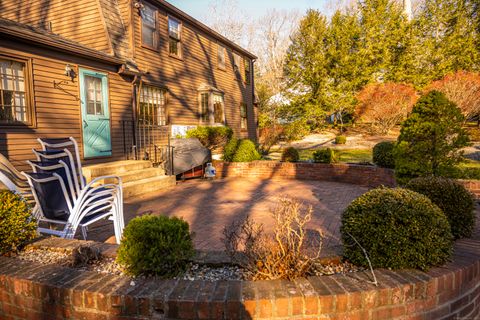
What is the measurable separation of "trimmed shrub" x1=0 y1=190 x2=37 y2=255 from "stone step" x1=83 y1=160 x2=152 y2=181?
4.07 meters

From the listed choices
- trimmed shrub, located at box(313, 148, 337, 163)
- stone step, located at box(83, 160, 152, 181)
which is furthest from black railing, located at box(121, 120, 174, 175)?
trimmed shrub, located at box(313, 148, 337, 163)

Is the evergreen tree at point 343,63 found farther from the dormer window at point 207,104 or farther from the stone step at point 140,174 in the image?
the stone step at point 140,174

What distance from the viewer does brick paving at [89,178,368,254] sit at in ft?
13.9

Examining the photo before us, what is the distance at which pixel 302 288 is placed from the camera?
73.7 inches

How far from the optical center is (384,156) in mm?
8016

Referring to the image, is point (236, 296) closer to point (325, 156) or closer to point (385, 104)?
point (325, 156)

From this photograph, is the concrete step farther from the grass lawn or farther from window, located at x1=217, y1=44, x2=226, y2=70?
window, located at x1=217, y1=44, x2=226, y2=70

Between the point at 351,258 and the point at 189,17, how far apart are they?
12215 millimetres

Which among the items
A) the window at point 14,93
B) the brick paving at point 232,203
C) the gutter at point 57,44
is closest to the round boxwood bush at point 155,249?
the brick paving at point 232,203

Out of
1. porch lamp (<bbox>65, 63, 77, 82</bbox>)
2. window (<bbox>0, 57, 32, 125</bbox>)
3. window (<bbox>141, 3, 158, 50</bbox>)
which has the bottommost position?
window (<bbox>0, 57, 32, 125</bbox>)

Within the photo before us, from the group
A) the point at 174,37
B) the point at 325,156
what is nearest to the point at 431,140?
the point at 325,156

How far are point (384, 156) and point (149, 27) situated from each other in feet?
29.5

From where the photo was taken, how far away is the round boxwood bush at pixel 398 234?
2145 mm

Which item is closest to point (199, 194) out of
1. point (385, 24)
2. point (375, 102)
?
point (375, 102)
